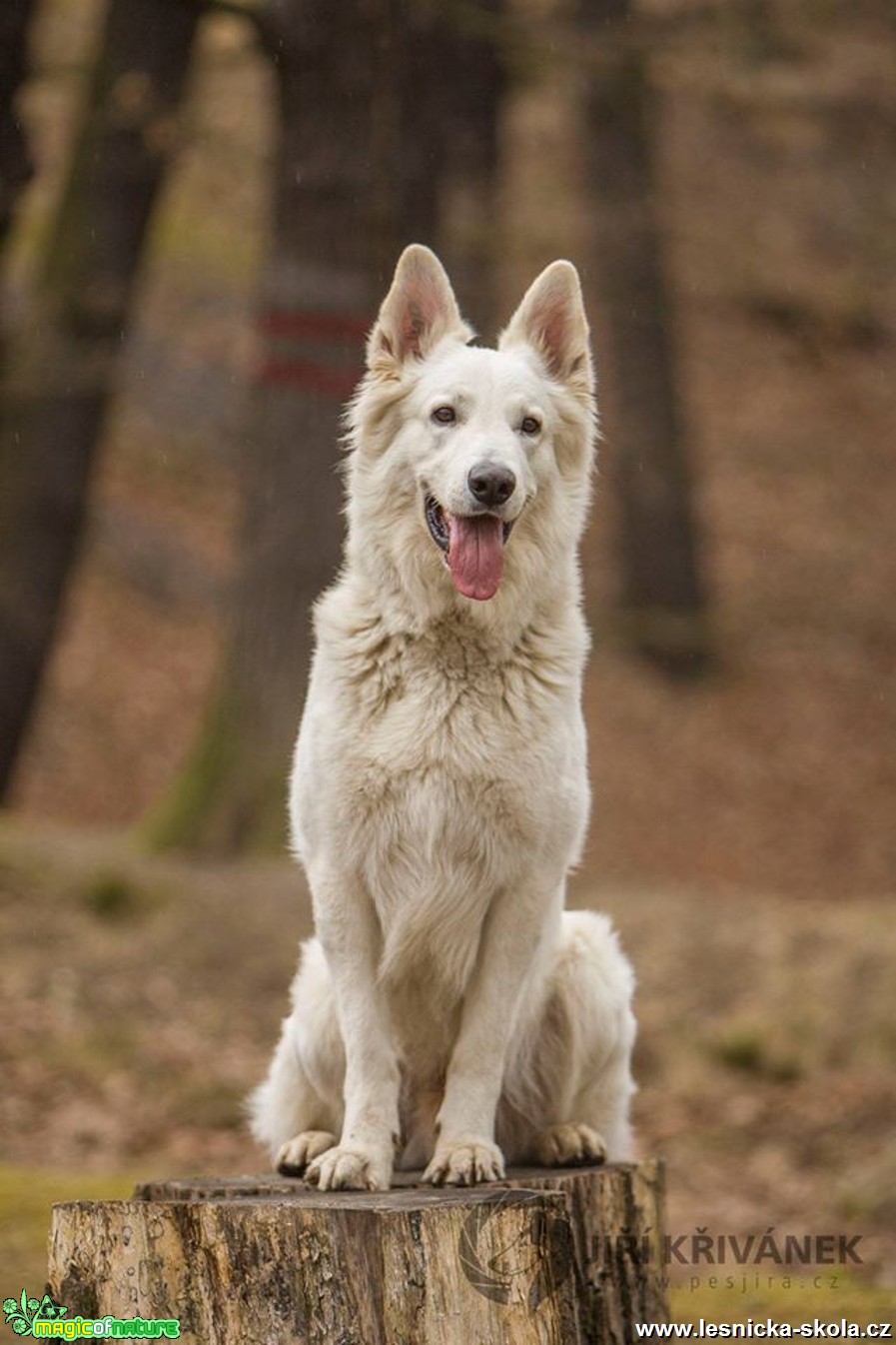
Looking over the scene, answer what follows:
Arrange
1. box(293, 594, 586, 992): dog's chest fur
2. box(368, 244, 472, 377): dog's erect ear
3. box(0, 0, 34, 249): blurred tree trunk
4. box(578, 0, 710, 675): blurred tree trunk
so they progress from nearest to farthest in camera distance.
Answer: box(293, 594, 586, 992): dog's chest fur
box(368, 244, 472, 377): dog's erect ear
box(0, 0, 34, 249): blurred tree trunk
box(578, 0, 710, 675): blurred tree trunk

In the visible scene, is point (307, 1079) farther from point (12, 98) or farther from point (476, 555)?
point (12, 98)

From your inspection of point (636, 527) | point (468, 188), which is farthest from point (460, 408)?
point (636, 527)

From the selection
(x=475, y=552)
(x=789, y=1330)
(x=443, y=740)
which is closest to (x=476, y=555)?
(x=475, y=552)

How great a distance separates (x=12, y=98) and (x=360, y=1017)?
20.4 ft

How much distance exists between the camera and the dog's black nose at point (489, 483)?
15.2 feet

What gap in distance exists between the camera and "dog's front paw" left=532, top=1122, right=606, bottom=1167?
211 inches

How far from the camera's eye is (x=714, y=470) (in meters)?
23.2

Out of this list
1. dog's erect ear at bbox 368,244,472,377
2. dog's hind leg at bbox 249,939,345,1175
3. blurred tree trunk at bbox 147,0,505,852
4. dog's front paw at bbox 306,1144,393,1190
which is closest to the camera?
dog's front paw at bbox 306,1144,393,1190

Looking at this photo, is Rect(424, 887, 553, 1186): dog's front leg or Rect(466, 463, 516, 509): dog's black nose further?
Rect(424, 887, 553, 1186): dog's front leg

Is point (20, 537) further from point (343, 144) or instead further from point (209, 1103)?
point (209, 1103)

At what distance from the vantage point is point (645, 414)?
18.4 metres

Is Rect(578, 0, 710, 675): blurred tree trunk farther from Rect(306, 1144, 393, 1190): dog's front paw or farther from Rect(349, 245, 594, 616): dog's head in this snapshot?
Rect(306, 1144, 393, 1190): dog's front paw

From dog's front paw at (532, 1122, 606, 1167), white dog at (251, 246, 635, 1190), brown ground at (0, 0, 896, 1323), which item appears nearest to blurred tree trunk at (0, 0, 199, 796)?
brown ground at (0, 0, 896, 1323)

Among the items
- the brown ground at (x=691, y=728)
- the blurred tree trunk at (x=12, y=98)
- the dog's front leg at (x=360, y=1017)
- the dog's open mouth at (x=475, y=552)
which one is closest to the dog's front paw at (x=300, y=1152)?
the dog's front leg at (x=360, y=1017)
